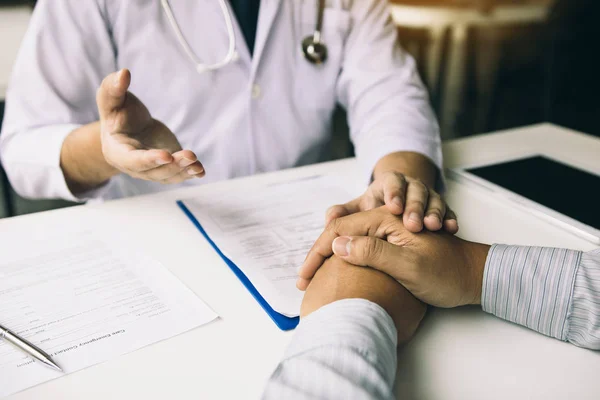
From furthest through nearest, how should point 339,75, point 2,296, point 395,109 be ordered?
1. point 339,75
2. point 395,109
3. point 2,296

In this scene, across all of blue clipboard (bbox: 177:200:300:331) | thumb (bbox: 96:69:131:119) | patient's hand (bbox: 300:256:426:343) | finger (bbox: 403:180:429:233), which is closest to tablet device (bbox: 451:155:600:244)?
finger (bbox: 403:180:429:233)

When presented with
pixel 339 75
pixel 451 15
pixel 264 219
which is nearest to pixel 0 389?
pixel 264 219

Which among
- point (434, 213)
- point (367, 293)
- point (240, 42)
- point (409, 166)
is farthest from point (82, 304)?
point (240, 42)

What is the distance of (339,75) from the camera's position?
106cm

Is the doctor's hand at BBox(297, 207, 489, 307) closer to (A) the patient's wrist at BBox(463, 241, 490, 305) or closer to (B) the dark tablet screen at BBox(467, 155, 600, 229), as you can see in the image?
(A) the patient's wrist at BBox(463, 241, 490, 305)

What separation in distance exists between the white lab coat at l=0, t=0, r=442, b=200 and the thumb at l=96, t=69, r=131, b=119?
0.20 m

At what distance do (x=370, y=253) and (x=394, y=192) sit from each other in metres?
0.12

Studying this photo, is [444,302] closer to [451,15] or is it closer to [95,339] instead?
[95,339]

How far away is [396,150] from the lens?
816mm

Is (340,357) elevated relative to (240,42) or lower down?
lower down

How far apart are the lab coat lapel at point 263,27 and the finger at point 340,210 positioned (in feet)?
1.47

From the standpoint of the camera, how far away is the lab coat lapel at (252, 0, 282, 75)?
962mm

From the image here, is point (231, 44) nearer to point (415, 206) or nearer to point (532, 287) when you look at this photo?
point (415, 206)

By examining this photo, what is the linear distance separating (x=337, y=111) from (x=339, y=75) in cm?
11
